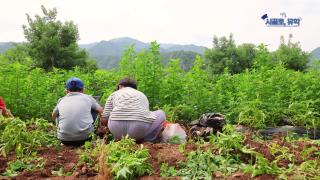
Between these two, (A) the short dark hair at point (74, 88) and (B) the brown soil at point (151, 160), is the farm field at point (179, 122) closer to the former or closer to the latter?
(B) the brown soil at point (151, 160)

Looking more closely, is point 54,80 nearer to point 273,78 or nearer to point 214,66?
point 273,78

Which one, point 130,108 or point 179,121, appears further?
point 179,121

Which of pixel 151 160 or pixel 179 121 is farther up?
pixel 151 160

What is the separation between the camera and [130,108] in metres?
6.10

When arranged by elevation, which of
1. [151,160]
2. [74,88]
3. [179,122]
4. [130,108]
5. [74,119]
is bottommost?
[179,122]

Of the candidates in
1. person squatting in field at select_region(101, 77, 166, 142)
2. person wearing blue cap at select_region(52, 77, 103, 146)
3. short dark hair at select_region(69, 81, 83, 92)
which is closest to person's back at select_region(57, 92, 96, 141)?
person wearing blue cap at select_region(52, 77, 103, 146)

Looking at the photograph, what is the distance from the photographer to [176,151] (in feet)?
16.1

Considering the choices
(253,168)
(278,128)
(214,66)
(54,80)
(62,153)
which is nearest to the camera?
(253,168)

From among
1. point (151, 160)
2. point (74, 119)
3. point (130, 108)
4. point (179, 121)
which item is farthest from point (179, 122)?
point (151, 160)

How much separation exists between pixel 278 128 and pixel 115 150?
3855mm

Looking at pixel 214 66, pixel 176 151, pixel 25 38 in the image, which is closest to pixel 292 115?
pixel 176 151

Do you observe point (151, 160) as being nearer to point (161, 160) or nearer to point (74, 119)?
point (161, 160)

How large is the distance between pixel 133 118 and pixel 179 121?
6.92ft

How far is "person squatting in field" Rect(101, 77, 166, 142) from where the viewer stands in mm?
6066
